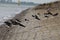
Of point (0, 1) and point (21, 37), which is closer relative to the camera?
point (21, 37)

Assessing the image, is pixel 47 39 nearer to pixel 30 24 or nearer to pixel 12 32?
pixel 12 32

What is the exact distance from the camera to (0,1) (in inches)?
221

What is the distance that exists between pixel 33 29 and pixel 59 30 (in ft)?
0.52

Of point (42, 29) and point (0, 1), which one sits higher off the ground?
point (42, 29)

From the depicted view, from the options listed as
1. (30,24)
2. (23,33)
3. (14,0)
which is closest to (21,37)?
(23,33)

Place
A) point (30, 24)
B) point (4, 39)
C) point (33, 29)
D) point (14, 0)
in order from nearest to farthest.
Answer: point (4, 39) → point (33, 29) → point (30, 24) → point (14, 0)

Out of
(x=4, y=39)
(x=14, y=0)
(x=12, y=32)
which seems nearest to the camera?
(x=4, y=39)

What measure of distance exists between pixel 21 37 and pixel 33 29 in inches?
7.1

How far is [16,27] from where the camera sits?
122cm

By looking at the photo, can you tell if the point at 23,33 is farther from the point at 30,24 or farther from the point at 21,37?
the point at 30,24

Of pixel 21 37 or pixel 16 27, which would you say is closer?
pixel 21 37

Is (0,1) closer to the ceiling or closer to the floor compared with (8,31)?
closer to the floor

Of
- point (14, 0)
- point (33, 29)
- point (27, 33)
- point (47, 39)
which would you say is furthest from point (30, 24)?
point (14, 0)

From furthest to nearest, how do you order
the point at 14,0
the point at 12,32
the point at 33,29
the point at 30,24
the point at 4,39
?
the point at 14,0 < the point at 30,24 < the point at 33,29 < the point at 12,32 < the point at 4,39
